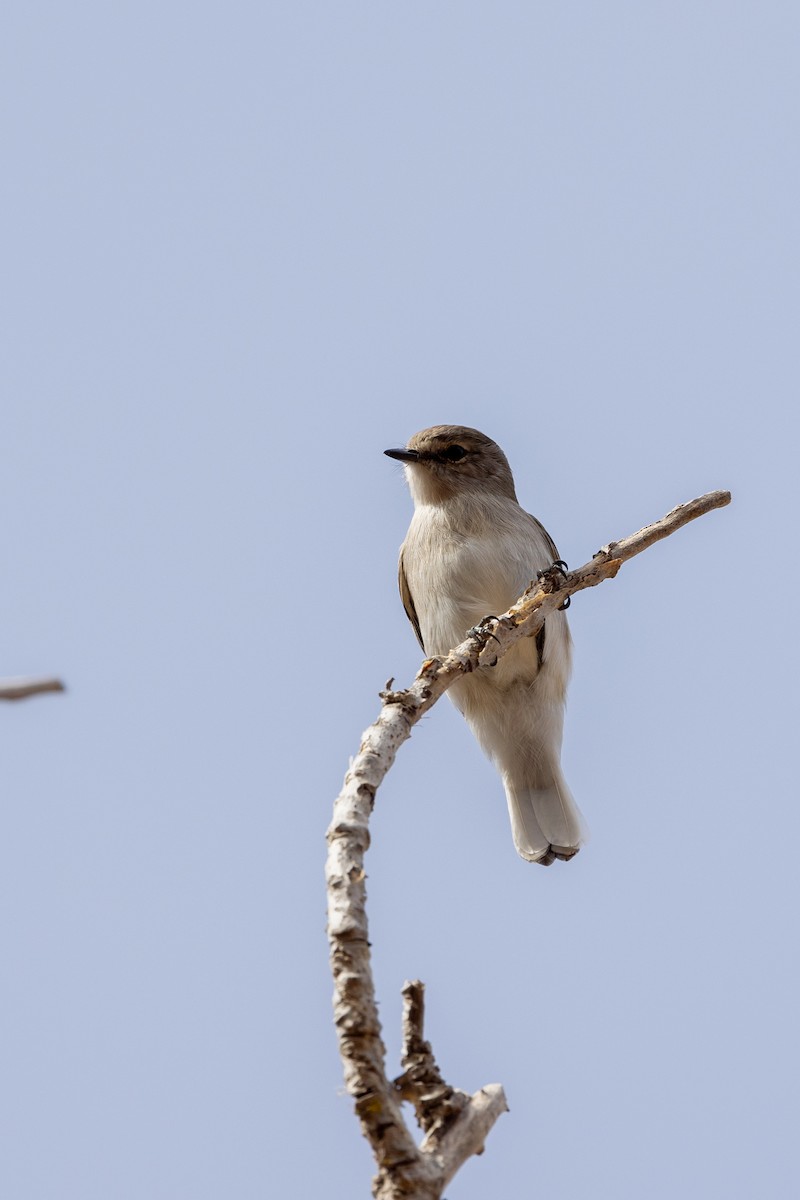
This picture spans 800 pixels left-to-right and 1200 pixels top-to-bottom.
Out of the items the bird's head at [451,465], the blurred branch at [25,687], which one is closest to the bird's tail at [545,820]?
the bird's head at [451,465]

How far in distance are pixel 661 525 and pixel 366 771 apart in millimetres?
2125

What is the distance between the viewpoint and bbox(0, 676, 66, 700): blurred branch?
4.96 feet

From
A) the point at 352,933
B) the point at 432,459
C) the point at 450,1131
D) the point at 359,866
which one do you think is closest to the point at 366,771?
the point at 359,866

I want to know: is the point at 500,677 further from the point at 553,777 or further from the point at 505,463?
the point at 505,463

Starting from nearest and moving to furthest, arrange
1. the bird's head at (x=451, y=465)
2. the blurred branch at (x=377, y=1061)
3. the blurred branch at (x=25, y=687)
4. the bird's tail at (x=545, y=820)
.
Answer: the blurred branch at (x=25, y=687) → the blurred branch at (x=377, y=1061) → the bird's tail at (x=545, y=820) → the bird's head at (x=451, y=465)

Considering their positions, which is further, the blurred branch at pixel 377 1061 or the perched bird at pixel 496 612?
the perched bird at pixel 496 612

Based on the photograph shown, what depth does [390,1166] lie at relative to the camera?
2.34 metres

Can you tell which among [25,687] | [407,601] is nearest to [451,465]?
[407,601]

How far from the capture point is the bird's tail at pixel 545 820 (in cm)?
697

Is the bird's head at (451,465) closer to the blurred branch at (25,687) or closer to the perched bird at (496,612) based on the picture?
the perched bird at (496,612)

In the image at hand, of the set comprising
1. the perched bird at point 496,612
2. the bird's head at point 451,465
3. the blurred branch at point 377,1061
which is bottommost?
the blurred branch at point 377,1061

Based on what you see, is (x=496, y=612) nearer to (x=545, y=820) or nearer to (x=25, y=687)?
(x=545, y=820)

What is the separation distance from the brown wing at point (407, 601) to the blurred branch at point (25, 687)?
6.12 metres

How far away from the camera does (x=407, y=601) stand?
308 inches
